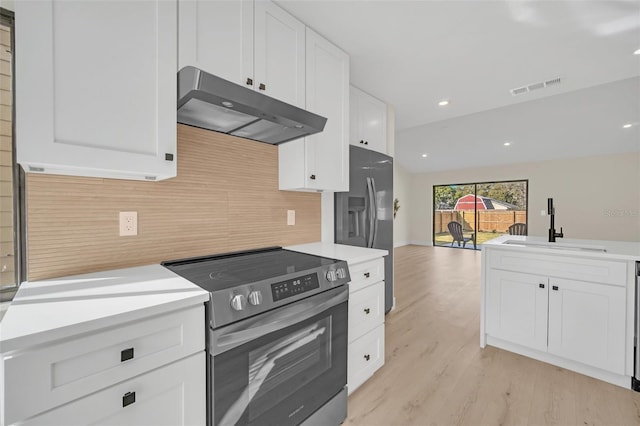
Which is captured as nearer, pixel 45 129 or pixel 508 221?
pixel 45 129

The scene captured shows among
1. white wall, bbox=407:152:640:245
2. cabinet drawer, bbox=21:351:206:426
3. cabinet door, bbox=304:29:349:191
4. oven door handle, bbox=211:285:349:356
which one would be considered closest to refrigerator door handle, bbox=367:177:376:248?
cabinet door, bbox=304:29:349:191

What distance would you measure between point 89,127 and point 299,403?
155 centimetres

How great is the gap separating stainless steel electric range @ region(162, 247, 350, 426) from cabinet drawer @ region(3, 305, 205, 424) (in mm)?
115

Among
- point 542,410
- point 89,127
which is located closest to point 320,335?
point 89,127

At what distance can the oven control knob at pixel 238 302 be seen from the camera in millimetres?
1081

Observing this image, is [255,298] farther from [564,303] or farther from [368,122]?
[368,122]

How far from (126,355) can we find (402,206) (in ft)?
29.9

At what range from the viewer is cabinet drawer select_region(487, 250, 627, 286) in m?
1.89

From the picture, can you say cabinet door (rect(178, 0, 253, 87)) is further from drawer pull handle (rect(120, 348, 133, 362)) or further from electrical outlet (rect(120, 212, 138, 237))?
drawer pull handle (rect(120, 348, 133, 362))

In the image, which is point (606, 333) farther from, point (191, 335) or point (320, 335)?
point (191, 335)

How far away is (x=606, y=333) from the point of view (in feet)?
6.31

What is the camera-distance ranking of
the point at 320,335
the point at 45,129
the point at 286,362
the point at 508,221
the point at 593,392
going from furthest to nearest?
the point at 508,221, the point at 593,392, the point at 320,335, the point at 286,362, the point at 45,129

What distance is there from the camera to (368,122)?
3045 mm

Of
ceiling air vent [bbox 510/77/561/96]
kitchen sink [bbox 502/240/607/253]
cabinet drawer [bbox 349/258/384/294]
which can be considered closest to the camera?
cabinet drawer [bbox 349/258/384/294]
